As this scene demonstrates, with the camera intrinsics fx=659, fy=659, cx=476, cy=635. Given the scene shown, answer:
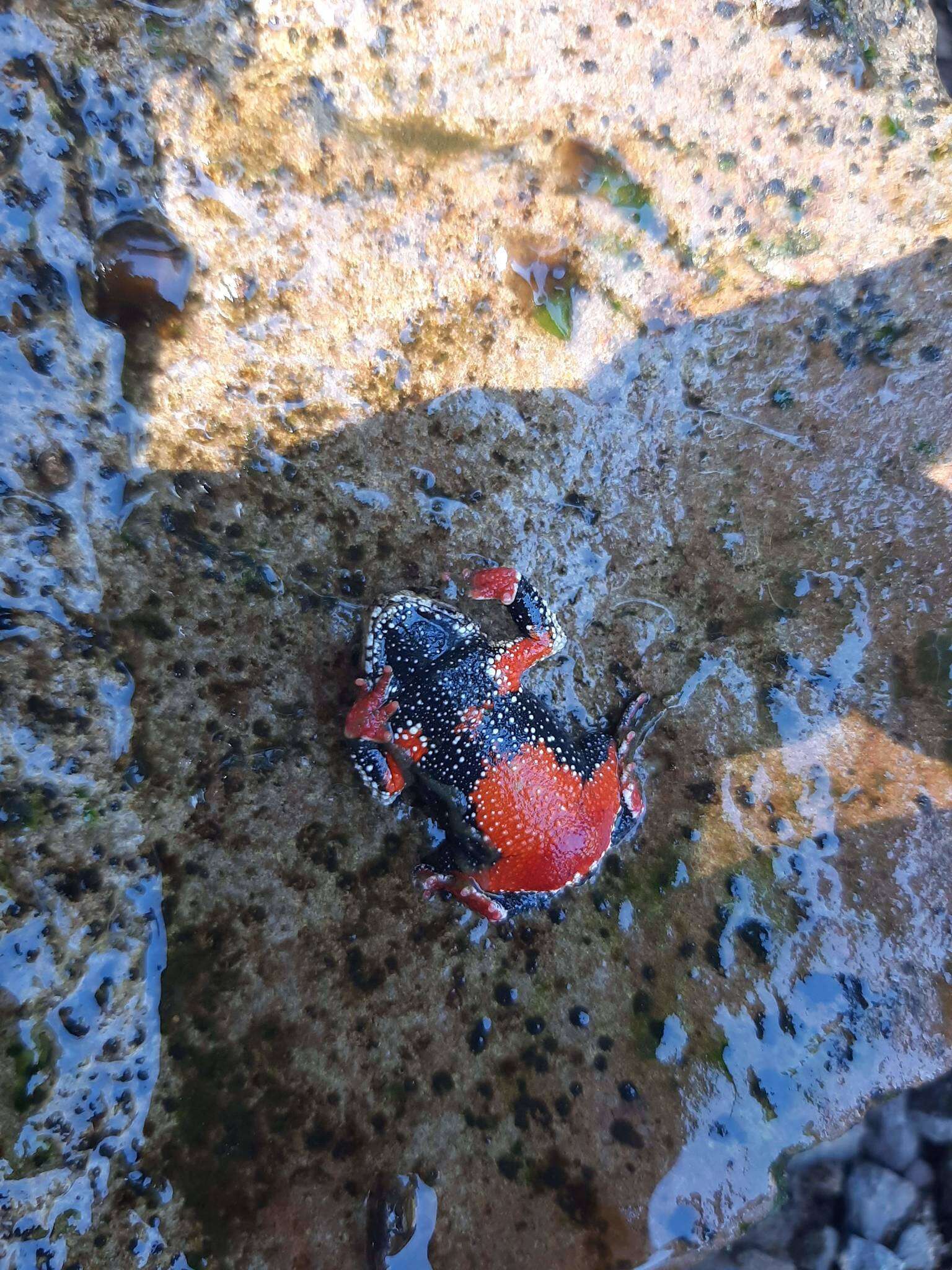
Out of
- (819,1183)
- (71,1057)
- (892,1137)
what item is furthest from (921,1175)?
(71,1057)

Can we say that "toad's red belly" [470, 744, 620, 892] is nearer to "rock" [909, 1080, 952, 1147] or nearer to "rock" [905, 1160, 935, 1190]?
"rock" [909, 1080, 952, 1147]

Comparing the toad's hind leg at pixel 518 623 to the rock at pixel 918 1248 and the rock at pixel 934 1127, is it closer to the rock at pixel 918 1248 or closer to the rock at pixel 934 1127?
the rock at pixel 934 1127

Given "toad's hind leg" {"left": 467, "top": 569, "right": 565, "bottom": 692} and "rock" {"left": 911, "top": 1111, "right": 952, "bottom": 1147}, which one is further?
"rock" {"left": 911, "top": 1111, "right": 952, "bottom": 1147}

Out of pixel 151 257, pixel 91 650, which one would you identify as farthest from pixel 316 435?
pixel 91 650

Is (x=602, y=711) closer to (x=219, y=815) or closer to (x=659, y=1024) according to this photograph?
(x=659, y=1024)

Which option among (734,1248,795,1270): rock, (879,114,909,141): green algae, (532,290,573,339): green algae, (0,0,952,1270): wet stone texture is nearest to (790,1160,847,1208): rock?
(734,1248,795,1270): rock

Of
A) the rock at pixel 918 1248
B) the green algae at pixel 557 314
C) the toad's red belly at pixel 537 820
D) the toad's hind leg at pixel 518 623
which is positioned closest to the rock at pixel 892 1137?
the rock at pixel 918 1248
